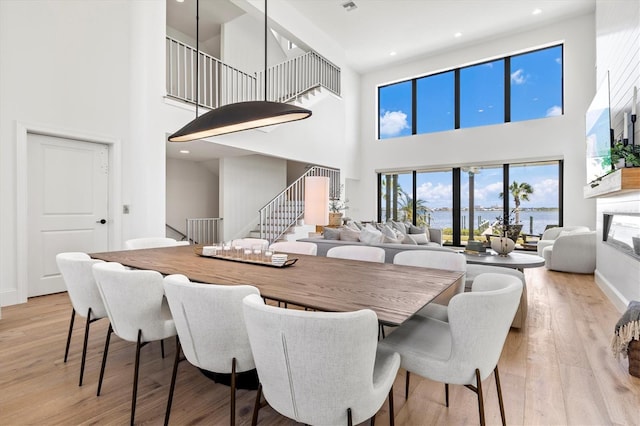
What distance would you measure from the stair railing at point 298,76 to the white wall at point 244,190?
1642 millimetres

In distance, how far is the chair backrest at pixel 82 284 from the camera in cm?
190

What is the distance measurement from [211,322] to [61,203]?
3838 millimetres

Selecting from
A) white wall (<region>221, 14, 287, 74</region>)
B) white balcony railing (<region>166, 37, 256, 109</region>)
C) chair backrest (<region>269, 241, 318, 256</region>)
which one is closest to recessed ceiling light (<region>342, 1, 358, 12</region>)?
white wall (<region>221, 14, 287, 74</region>)

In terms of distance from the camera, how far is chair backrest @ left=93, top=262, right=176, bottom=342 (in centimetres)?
157

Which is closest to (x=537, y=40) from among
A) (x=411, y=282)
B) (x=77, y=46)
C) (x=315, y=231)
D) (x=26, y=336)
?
(x=315, y=231)

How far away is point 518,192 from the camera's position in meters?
7.62

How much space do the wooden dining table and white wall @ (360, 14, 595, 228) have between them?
6.61 metres

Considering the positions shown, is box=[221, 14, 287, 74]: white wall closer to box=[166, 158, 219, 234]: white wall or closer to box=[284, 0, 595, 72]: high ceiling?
box=[284, 0, 595, 72]: high ceiling

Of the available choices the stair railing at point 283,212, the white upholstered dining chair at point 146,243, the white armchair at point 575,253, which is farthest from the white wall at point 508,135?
the white upholstered dining chair at point 146,243

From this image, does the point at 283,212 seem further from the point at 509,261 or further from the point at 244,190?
the point at 509,261

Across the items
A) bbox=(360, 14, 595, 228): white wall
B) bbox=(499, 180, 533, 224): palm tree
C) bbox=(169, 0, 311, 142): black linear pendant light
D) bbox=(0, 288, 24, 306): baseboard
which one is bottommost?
bbox=(0, 288, 24, 306): baseboard

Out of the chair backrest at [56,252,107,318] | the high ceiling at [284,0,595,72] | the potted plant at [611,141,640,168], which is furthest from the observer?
the high ceiling at [284,0,595,72]

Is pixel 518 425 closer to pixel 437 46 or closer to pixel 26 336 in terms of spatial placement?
pixel 26 336

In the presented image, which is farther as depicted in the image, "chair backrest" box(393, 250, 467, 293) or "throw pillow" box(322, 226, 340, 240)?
"throw pillow" box(322, 226, 340, 240)
